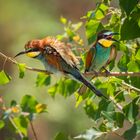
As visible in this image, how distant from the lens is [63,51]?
4.14 feet

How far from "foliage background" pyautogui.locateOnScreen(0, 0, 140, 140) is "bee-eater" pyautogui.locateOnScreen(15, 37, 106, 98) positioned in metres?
0.06

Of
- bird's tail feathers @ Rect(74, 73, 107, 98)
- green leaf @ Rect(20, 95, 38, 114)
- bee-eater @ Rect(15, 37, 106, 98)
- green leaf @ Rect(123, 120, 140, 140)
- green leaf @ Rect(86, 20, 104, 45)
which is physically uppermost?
green leaf @ Rect(86, 20, 104, 45)

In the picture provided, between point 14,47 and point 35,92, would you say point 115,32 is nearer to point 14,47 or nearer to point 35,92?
point 35,92

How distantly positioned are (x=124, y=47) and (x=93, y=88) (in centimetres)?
13

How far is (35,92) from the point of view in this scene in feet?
14.9

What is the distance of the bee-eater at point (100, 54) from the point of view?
50.8 inches

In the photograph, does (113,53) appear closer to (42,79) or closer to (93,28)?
(93,28)

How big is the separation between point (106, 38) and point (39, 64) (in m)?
3.31

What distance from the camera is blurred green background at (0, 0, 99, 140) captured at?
4.50 metres

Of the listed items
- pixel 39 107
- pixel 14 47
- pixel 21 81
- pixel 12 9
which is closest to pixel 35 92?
pixel 21 81

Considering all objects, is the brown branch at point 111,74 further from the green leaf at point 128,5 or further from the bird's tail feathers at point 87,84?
the green leaf at point 128,5

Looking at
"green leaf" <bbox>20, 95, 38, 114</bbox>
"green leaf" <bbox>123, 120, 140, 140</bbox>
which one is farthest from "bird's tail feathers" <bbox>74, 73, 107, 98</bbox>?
"green leaf" <bbox>20, 95, 38, 114</bbox>

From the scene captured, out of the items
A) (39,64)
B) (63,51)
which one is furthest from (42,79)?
(39,64)

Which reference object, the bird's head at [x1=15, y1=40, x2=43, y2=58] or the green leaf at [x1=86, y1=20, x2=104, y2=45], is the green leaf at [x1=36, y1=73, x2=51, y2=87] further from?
the green leaf at [x1=86, y1=20, x2=104, y2=45]
